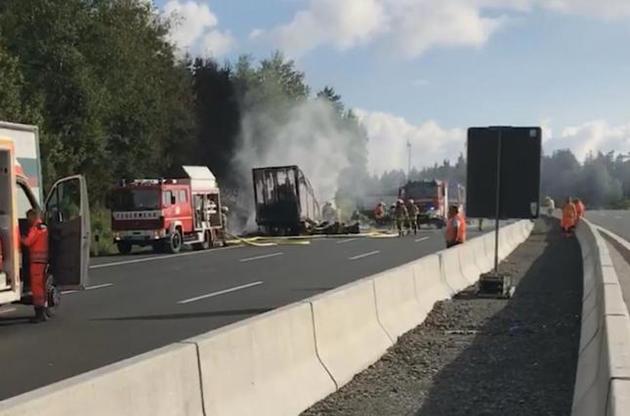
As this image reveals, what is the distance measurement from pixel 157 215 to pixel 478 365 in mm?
21740

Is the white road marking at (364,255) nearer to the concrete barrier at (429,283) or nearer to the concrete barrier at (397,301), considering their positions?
the concrete barrier at (429,283)

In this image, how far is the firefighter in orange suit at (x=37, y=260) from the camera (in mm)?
13172

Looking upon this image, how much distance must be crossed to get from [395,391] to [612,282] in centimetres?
455

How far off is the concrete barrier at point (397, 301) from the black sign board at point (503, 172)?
4097 mm

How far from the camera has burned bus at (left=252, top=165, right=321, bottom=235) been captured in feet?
138

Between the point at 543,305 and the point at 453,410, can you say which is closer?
the point at 453,410

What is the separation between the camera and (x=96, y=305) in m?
15.2

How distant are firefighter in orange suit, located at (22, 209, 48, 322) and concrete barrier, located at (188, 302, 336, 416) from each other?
6.41 metres

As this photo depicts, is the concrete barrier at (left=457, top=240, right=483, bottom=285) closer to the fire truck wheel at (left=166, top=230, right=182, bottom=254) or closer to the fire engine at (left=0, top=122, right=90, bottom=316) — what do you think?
the fire engine at (left=0, top=122, right=90, bottom=316)

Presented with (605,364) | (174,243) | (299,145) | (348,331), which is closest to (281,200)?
(174,243)

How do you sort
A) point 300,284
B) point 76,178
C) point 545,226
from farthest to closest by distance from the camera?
point 545,226
point 300,284
point 76,178

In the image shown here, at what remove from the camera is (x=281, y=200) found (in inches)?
1668

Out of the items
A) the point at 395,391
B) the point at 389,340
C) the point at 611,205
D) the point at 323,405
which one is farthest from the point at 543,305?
the point at 611,205

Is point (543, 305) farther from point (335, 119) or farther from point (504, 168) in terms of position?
point (335, 119)
